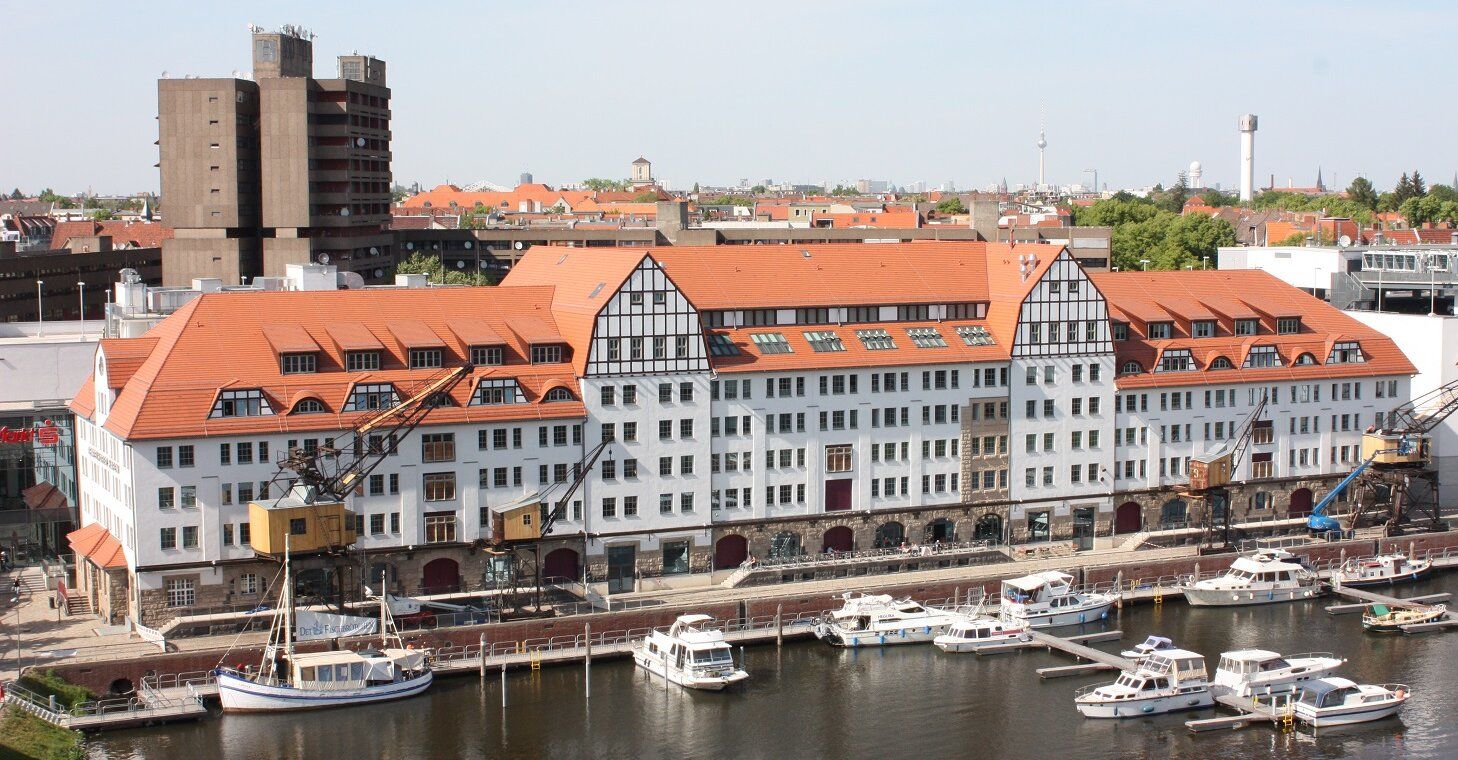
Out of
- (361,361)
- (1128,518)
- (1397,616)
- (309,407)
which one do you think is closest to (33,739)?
(309,407)

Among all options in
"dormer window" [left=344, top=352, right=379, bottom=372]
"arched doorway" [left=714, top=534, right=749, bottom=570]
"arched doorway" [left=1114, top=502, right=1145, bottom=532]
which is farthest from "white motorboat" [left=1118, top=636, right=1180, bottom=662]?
"dormer window" [left=344, top=352, right=379, bottom=372]

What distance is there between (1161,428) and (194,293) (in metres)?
59.3

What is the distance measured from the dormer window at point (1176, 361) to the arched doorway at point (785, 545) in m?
26.0

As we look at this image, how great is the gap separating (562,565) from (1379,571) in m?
48.2

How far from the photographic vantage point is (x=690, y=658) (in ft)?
283

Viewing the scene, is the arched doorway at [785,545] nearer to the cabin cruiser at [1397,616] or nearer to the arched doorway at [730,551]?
the arched doorway at [730,551]

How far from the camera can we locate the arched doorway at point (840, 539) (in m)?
105

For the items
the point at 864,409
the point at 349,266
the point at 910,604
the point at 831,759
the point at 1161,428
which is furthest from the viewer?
the point at 349,266

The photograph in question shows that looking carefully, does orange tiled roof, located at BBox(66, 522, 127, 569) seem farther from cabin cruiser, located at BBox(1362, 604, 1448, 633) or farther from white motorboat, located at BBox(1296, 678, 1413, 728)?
cabin cruiser, located at BBox(1362, 604, 1448, 633)

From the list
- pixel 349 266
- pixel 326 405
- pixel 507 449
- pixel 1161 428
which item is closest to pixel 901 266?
pixel 1161 428

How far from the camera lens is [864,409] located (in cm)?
10531

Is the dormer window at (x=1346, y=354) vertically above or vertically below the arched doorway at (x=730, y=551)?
Result: above

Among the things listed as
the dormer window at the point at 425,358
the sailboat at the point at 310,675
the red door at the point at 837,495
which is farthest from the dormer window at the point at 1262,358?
the sailboat at the point at 310,675

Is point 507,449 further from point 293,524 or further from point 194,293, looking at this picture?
point 194,293
